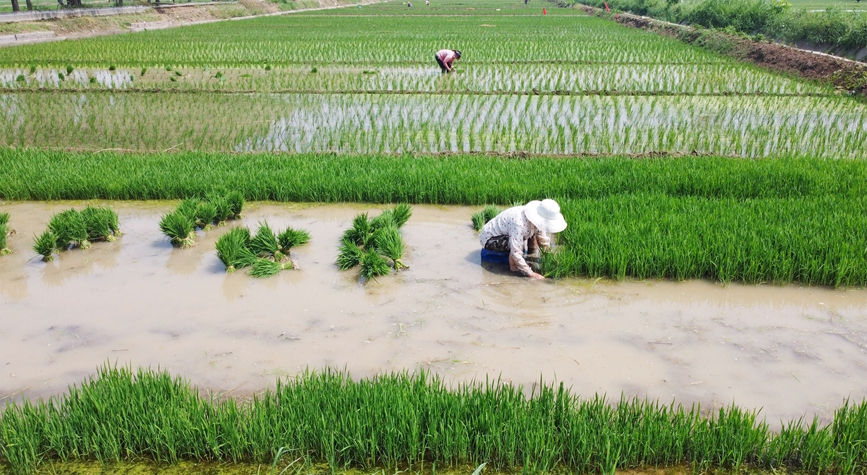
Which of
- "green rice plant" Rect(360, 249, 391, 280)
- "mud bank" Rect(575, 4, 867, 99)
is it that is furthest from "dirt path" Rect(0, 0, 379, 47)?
"mud bank" Rect(575, 4, 867, 99)

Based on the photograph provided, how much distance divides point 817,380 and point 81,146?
313 inches

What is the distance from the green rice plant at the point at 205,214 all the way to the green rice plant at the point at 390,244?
143 cm

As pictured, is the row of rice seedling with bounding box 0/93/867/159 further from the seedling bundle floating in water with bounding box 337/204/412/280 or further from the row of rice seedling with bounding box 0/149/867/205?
the seedling bundle floating in water with bounding box 337/204/412/280

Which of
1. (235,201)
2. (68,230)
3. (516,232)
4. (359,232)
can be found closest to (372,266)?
(359,232)

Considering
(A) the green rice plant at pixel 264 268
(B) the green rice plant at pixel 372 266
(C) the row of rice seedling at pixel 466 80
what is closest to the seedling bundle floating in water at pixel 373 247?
(B) the green rice plant at pixel 372 266

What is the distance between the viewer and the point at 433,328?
3717mm

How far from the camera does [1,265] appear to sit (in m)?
4.71

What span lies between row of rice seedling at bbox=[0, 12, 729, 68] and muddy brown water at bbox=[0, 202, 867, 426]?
416 inches

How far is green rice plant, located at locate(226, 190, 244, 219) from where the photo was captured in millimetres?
5465

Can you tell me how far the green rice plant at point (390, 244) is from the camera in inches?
177

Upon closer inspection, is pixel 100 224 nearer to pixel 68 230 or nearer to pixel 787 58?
pixel 68 230

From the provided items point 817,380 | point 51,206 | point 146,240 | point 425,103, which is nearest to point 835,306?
point 817,380

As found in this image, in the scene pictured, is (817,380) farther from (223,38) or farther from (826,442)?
(223,38)

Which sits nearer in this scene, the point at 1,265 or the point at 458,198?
the point at 1,265
